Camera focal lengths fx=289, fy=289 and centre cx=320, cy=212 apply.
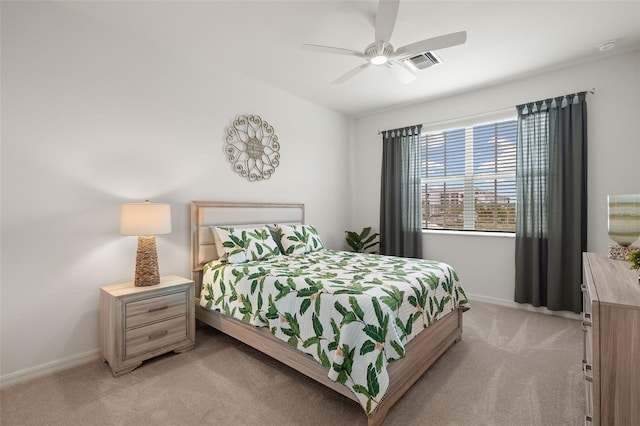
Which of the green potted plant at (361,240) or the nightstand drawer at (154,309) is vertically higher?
the green potted plant at (361,240)

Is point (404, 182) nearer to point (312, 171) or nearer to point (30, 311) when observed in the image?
point (312, 171)

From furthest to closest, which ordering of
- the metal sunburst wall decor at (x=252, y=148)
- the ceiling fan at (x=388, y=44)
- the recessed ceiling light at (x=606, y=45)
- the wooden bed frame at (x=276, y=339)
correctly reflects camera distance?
the metal sunburst wall decor at (x=252, y=148)
the recessed ceiling light at (x=606, y=45)
the ceiling fan at (x=388, y=44)
the wooden bed frame at (x=276, y=339)

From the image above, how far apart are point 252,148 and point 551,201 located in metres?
3.42

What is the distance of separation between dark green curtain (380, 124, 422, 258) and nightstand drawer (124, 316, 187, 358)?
3.01m

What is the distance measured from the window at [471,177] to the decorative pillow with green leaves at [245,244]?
2474mm

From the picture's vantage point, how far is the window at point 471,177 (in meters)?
3.63

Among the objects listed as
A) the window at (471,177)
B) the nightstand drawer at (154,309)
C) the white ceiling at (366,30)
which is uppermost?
the white ceiling at (366,30)

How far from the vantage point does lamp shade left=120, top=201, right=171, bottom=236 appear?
220cm

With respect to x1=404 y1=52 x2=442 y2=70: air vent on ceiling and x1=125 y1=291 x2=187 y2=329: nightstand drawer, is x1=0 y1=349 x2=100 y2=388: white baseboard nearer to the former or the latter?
x1=125 y1=291 x2=187 y2=329: nightstand drawer

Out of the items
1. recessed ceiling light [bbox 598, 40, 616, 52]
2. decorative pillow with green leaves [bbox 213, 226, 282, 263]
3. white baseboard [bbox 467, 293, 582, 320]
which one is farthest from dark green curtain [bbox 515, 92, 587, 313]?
decorative pillow with green leaves [bbox 213, 226, 282, 263]

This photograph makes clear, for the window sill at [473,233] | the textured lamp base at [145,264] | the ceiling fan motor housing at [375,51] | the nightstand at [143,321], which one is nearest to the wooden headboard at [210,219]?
the nightstand at [143,321]

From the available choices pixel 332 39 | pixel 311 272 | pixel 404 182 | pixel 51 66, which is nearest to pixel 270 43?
pixel 332 39

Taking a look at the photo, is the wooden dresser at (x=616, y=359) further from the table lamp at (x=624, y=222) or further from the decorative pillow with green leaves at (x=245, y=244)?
the decorative pillow with green leaves at (x=245, y=244)

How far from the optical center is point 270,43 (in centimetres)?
268
